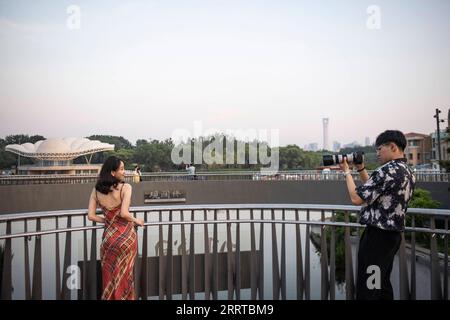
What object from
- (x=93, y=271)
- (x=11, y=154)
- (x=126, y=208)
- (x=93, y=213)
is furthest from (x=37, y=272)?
(x=11, y=154)

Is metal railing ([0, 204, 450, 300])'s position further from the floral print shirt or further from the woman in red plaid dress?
the floral print shirt

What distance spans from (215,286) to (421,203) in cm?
1167

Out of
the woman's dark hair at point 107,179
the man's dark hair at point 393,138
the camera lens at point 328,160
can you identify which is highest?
the man's dark hair at point 393,138

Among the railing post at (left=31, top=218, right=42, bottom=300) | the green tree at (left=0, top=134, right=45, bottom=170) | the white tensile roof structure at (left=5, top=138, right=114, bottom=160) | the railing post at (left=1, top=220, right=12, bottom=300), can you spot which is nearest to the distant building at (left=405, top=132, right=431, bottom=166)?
the white tensile roof structure at (left=5, top=138, right=114, bottom=160)

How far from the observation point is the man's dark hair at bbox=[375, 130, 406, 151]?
2.86 m

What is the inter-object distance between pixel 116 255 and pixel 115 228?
0.71 ft

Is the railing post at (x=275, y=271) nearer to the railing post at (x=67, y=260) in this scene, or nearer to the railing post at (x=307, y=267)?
the railing post at (x=307, y=267)

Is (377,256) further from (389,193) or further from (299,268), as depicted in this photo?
(299,268)

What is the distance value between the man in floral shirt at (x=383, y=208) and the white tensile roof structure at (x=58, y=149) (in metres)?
40.7

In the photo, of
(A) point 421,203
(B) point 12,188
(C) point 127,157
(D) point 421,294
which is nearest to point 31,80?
(B) point 12,188

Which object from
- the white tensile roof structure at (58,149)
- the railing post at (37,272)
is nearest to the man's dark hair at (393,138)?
the railing post at (37,272)

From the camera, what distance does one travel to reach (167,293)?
3.92 m

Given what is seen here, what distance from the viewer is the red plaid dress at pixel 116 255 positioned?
133 inches

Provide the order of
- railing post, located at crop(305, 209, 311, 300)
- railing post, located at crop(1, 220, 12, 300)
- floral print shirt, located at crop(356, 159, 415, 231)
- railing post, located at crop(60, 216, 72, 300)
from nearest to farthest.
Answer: floral print shirt, located at crop(356, 159, 415, 231)
railing post, located at crop(1, 220, 12, 300)
railing post, located at crop(60, 216, 72, 300)
railing post, located at crop(305, 209, 311, 300)
